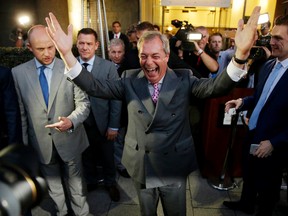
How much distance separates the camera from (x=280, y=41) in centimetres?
226

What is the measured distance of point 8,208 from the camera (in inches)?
28.5

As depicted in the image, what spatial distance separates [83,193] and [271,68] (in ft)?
7.26

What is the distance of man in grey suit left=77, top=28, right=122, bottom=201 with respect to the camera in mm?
2971

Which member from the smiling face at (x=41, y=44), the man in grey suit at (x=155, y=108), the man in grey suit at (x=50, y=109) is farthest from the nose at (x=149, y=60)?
the smiling face at (x=41, y=44)

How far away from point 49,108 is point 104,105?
2.59 ft

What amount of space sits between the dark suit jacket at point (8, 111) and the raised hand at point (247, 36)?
174 centimetres

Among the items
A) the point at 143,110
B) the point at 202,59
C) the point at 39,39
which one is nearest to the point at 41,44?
the point at 39,39

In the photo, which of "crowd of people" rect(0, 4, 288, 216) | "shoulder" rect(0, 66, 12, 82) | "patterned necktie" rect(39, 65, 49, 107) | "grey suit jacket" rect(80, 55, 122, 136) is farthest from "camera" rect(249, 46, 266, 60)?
"shoulder" rect(0, 66, 12, 82)

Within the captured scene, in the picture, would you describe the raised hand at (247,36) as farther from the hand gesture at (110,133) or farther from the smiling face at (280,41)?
the hand gesture at (110,133)

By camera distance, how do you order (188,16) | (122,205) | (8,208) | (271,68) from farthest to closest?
1. (188,16)
2. (122,205)
3. (271,68)
4. (8,208)

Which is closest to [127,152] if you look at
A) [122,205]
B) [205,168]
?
[122,205]

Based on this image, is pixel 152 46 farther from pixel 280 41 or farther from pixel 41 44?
pixel 280 41

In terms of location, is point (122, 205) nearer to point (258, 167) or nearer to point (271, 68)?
point (258, 167)

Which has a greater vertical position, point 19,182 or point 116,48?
point 116,48
